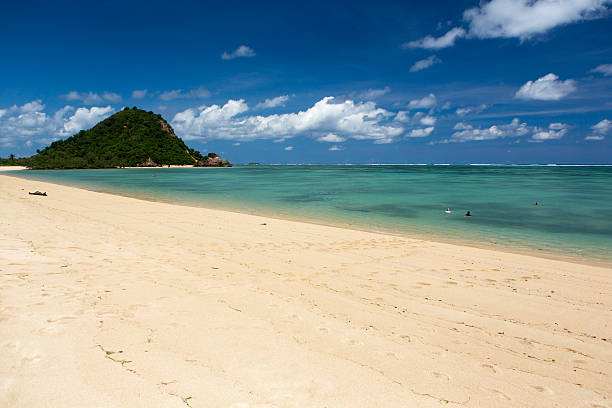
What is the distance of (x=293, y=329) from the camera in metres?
4.30

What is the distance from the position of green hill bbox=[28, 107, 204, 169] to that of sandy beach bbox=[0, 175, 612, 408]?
12683cm

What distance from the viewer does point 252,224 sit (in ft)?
43.4

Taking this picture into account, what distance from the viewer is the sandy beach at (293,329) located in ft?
10.0

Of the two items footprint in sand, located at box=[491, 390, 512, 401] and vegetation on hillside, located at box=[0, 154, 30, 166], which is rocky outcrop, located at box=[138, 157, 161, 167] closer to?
vegetation on hillside, located at box=[0, 154, 30, 166]

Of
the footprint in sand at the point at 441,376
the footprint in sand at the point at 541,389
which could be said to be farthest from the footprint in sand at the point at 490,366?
the footprint in sand at the point at 441,376

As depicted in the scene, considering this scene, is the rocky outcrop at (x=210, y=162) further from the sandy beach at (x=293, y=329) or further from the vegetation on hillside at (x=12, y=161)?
the sandy beach at (x=293, y=329)

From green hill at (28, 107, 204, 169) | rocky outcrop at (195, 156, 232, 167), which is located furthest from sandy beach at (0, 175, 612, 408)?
rocky outcrop at (195, 156, 232, 167)

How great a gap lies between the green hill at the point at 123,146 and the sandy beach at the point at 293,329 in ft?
416

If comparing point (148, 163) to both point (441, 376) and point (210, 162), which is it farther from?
point (441, 376)

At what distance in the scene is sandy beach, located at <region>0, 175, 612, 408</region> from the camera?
120 inches

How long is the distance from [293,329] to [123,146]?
157374 mm

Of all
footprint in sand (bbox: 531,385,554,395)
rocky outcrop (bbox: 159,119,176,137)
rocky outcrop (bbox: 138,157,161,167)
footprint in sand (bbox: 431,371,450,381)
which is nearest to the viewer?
footprint in sand (bbox: 531,385,554,395)

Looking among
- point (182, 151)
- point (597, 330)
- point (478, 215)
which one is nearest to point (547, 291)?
point (597, 330)

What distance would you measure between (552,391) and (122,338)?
461 cm
